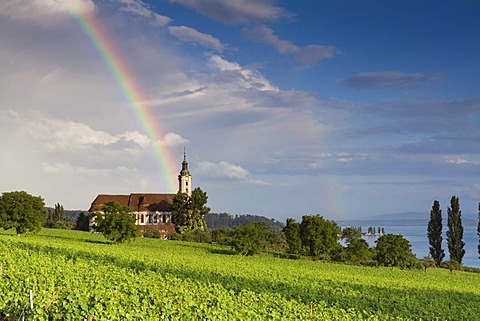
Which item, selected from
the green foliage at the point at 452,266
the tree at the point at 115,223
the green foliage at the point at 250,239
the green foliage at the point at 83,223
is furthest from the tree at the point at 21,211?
the green foliage at the point at 452,266

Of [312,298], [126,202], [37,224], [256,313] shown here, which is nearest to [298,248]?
[37,224]

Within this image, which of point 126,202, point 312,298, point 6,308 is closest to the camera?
point 6,308

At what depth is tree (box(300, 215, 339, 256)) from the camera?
216ft

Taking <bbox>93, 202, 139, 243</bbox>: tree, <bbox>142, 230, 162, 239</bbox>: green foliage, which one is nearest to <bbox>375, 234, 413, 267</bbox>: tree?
<bbox>93, 202, 139, 243</bbox>: tree

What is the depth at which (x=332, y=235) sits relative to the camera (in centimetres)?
6669

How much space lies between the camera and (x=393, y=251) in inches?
2511

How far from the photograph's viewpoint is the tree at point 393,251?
63.6 metres

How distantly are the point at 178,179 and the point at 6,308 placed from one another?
154 meters

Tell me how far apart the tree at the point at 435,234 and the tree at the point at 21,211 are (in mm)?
65255

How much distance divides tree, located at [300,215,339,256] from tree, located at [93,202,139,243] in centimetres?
2223

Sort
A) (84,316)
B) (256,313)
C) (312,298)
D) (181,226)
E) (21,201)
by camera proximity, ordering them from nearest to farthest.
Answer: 1. (84,316)
2. (256,313)
3. (312,298)
4. (21,201)
5. (181,226)

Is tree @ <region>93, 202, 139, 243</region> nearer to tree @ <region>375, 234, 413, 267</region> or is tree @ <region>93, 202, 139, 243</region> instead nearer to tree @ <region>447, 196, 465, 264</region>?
tree @ <region>375, 234, 413, 267</region>

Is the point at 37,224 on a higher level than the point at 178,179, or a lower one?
lower

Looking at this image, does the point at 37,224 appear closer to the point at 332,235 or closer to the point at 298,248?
the point at 298,248
